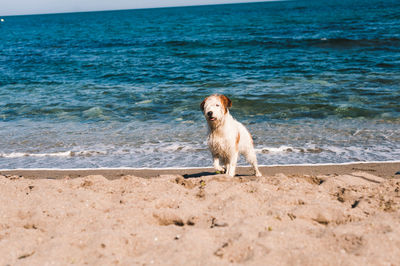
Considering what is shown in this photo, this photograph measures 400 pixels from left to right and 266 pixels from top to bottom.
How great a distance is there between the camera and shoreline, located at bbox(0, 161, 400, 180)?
671 cm

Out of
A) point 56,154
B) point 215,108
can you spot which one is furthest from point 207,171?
point 56,154

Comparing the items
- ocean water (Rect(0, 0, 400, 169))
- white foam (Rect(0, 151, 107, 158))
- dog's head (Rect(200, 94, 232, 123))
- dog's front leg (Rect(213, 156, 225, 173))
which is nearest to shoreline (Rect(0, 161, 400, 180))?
ocean water (Rect(0, 0, 400, 169))

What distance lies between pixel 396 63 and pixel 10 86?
62.3ft

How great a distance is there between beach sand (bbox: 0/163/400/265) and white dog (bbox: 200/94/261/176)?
1.65 feet

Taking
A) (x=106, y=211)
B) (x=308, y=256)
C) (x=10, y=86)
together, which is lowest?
(x=10, y=86)

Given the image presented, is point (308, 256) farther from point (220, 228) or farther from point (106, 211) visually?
point (106, 211)

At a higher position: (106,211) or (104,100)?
(106,211)

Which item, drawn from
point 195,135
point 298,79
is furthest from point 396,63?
point 195,135

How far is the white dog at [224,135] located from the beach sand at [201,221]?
1.65ft

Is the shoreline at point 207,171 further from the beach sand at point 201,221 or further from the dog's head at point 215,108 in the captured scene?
the dog's head at point 215,108

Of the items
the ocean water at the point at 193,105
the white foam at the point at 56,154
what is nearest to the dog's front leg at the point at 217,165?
the ocean water at the point at 193,105

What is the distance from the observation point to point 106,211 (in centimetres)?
438

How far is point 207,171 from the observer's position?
279 inches

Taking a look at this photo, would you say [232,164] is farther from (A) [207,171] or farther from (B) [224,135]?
(A) [207,171]
